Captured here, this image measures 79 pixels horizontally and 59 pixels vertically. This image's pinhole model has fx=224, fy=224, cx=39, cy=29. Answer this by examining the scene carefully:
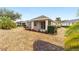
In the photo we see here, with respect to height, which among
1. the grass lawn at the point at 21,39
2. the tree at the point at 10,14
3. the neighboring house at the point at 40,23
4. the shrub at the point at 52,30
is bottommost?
the grass lawn at the point at 21,39

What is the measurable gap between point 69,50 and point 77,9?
0.42 metres

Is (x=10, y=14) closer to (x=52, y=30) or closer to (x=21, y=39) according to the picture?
(x=21, y=39)

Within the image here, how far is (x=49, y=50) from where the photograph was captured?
2.27 m

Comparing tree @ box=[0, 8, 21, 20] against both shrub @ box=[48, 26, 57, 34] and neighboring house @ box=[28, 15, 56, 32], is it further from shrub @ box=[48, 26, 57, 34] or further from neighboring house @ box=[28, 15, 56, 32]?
shrub @ box=[48, 26, 57, 34]

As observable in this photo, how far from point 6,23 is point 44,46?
0.45 metres

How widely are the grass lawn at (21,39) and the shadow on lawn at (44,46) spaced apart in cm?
3

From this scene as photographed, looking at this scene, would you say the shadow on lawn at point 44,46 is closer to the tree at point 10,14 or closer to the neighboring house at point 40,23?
the neighboring house at point 40,23

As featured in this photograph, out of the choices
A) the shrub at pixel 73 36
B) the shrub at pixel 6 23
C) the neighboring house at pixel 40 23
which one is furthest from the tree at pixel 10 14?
the shrub at pixel 73 36

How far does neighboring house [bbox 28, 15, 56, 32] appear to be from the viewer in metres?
2.27

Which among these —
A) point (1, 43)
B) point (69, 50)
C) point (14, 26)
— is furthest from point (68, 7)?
point (1, 43)

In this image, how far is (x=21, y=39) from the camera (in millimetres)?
2270

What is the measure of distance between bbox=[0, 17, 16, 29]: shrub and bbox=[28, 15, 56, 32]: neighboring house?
0.18 m

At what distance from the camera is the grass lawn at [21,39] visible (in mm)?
2260

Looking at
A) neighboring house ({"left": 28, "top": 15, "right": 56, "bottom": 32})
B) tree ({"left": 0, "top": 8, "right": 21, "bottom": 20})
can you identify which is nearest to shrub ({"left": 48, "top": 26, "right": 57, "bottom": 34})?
neighboring house ({"left": 28, "top": 15, "right": 56, "bottom": 32})
